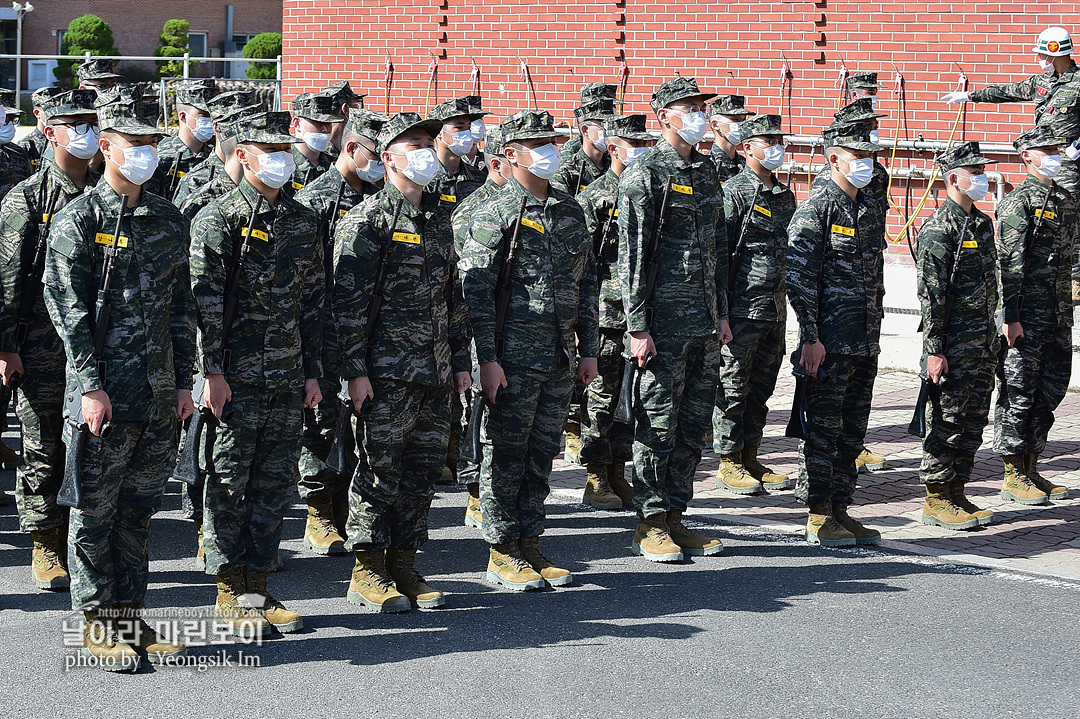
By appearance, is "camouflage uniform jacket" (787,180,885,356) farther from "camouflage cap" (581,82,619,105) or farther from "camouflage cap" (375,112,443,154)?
"camouflage cap" (581,82,619,105)

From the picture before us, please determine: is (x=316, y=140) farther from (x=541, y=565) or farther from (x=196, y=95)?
(x=541, y=565)

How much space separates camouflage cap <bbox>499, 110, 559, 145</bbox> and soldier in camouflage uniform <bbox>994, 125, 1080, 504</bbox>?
3.73 m

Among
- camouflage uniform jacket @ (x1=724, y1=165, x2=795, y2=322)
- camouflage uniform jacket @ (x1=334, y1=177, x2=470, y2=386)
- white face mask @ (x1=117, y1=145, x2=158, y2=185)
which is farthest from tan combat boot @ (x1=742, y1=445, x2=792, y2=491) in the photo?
white face mask @ (x1=117, y1=145, x2=158, y2=185)

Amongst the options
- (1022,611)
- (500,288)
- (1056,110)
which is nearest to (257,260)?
(500,288)

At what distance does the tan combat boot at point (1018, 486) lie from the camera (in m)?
9.02

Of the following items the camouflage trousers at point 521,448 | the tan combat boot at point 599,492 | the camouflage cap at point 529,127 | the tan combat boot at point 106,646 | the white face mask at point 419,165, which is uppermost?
the camouflage cap at point 529,127

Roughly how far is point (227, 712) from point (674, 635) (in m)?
2.18

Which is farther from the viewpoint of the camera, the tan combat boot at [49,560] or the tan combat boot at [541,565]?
the tan combat boot at [541,565]

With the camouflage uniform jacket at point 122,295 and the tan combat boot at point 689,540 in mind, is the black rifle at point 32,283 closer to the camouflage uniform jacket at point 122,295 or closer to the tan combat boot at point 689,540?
the camouflage uniform jacket at point 122,295

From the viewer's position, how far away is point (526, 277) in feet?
23.0

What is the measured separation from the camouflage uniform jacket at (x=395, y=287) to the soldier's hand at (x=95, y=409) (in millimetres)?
1260

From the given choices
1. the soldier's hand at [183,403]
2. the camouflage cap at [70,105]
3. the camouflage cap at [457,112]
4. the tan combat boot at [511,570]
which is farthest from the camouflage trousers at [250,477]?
the camouflage cap at [457,112]

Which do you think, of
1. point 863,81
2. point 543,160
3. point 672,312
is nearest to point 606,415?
point 672,312

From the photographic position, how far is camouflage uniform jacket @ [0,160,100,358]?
6.91 m
